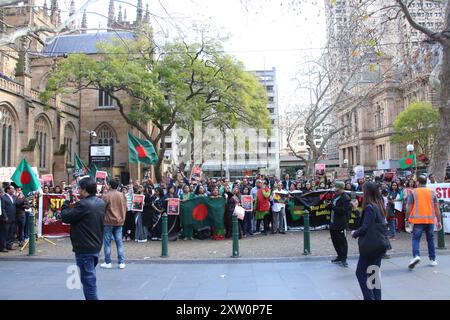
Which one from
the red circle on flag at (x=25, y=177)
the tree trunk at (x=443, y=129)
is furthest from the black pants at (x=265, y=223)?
the red circle on flag at (x=25, y=177)

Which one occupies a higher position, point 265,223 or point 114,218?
point 114,218

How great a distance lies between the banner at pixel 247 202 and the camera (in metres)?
13.0

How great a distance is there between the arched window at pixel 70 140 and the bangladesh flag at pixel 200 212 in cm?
2969

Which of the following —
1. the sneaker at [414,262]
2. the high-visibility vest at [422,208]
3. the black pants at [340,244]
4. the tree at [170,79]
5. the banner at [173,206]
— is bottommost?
the sneaker at [414,262]

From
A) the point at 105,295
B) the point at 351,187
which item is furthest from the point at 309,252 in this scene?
the point at 351,187

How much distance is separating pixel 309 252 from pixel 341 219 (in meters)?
1.63

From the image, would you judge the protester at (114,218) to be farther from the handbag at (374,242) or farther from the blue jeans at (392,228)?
the blue jeans at (392,228)

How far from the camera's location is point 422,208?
26.1ft

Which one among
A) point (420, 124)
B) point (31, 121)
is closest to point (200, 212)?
point (31, 121)

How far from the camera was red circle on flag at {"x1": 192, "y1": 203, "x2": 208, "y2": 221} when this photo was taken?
1270 centimetres

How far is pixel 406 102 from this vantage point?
5994cm

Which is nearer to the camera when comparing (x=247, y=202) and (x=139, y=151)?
(x=247, y=202)

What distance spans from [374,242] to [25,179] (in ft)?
32.4

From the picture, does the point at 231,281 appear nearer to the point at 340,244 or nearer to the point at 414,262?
the point at 340,244
